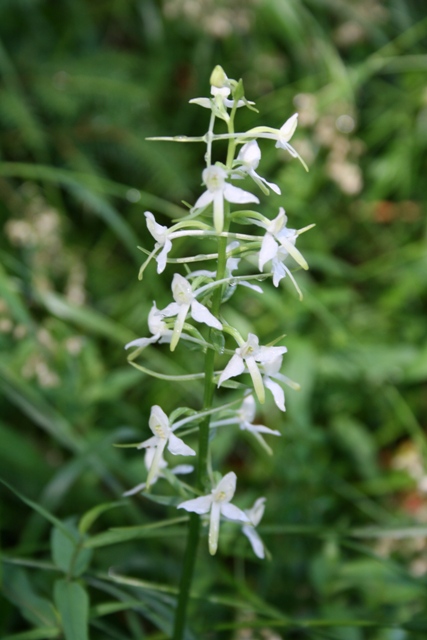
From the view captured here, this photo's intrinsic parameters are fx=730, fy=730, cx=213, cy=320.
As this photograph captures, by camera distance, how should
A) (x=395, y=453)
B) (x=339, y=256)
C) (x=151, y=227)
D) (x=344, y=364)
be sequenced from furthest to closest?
(x=339, y=256) < (x=395, y=453) < (x=344, y=364) < (x=151, y=227)

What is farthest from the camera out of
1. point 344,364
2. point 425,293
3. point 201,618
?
point 425,293

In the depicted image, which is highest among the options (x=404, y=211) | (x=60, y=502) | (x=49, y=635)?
(x=404, y=211)


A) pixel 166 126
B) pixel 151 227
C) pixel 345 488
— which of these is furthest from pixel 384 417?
pixel 151 227

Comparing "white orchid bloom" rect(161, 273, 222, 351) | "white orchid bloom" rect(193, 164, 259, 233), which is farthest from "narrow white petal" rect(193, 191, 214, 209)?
"white orchid bloom" rect(161, 273, 222, 351)

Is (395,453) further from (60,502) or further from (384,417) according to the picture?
(60,502)

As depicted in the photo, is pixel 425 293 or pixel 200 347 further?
pixel 425 293

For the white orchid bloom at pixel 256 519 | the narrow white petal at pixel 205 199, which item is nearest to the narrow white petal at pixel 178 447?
the white orchid bloom at pixel 256 519

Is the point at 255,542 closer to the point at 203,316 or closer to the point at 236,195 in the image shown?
the point at 203,316
